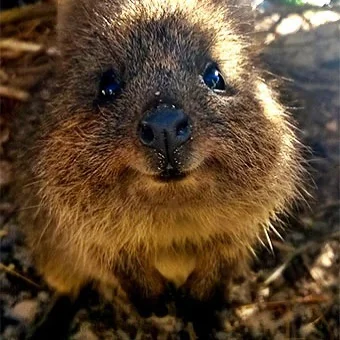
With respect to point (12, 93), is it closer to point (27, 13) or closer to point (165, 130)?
point (27, 13)

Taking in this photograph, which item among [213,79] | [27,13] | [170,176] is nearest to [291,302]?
[213,79]

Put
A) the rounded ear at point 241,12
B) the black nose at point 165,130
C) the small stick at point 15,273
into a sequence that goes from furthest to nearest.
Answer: the small stick at point 15,273
the rounded ear at point 241,12
the black nose at point 165,130

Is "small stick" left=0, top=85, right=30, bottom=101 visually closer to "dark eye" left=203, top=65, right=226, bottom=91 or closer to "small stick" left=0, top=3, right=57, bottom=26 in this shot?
"small stick" left=0, top=3, right=57, bottom=26

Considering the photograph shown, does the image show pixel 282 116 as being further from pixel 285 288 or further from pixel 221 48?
pixel 285 288

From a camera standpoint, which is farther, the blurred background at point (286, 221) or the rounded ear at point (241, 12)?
the blurred background at point (286, 221)

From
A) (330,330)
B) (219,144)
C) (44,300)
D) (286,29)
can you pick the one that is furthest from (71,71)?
(286,29)

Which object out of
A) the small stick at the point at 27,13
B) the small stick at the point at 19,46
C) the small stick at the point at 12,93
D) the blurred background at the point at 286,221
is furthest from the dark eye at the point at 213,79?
the small stick at the point at 27,13

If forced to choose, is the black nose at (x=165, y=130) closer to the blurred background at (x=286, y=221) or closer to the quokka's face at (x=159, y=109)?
the quokka's face at (x=159, y=109)
